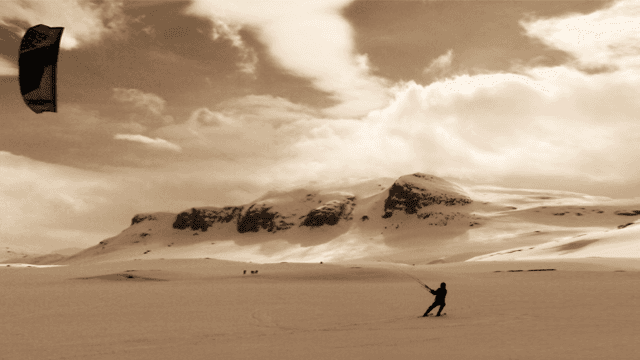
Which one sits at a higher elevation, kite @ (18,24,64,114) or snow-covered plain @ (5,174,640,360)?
kite @ (18,24,64,114)

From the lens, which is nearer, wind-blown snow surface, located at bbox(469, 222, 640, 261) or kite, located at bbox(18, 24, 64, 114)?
kite, located at bbox(18, 24, 64, 114)

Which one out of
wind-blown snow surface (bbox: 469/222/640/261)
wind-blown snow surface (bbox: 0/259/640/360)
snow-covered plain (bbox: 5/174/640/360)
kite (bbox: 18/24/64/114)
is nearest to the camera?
kite (bbox: 18/24/64/114)

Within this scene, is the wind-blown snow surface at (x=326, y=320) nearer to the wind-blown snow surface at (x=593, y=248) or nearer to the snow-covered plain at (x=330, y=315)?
the snow-covered plain at (x=330, y=315)

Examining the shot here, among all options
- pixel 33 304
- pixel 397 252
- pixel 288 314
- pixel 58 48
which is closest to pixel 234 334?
pixel 288 314

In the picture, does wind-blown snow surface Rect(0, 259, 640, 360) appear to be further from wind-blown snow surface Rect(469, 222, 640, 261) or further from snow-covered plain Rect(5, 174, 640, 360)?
wind-blown snow surface Rect(469, 222, 640, 261)

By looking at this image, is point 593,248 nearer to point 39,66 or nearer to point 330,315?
point 330,315

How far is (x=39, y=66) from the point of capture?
8172 millimetres

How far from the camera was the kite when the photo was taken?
7973mm

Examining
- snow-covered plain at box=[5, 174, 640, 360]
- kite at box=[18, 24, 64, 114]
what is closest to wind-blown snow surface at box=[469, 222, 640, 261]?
snow-covered plain at box=[5, 174, 640, 360]

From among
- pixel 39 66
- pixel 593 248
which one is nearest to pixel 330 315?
pixel 39 66

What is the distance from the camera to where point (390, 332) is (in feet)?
43.1

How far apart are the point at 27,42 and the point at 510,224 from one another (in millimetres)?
160094

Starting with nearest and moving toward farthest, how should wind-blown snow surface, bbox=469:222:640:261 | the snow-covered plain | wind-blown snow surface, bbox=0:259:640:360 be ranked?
wind-blown snow surface, bbox=0:259:640:360, the snow-covered plain, wind-blown snow surface, bbox=469:222:640:261

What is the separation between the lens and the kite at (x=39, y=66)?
797 centimetres
